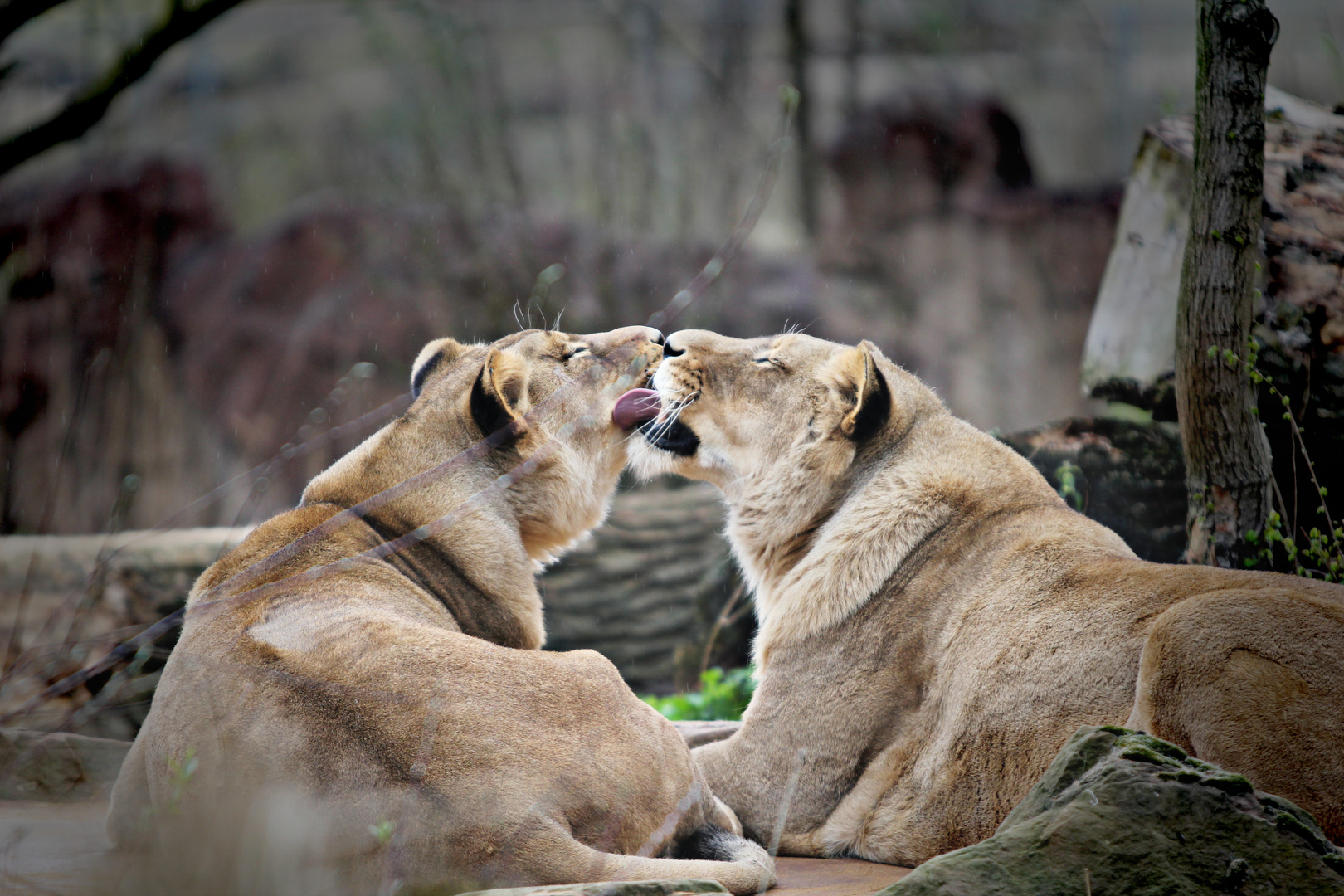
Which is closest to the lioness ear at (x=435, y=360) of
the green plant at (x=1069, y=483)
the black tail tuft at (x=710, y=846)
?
the black tail tuft at (x=710, y=846)

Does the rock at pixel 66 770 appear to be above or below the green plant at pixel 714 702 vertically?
above

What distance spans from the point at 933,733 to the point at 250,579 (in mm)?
2154

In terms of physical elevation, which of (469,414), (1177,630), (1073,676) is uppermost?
(469,414)

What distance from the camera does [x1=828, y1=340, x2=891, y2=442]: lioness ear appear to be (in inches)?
157

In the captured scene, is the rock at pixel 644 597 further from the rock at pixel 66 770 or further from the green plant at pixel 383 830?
the green plant at pixel 383 830

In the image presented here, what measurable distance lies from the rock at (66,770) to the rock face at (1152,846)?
12.0 feet

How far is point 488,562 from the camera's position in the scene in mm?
3721

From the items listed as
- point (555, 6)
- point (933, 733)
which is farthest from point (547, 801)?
point (555, 6)

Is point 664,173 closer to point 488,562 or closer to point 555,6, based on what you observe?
point 555,6

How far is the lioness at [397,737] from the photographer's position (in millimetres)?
2408

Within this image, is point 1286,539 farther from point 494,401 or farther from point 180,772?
point 180,772

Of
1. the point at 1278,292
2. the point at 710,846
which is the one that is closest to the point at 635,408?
the point at 710,846

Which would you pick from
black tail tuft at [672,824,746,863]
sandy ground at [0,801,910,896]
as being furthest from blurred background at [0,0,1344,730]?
black tail tuft at [672,824,746,863]

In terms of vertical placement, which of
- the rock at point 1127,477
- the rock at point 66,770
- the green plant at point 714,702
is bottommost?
the green plant at point 714,702
